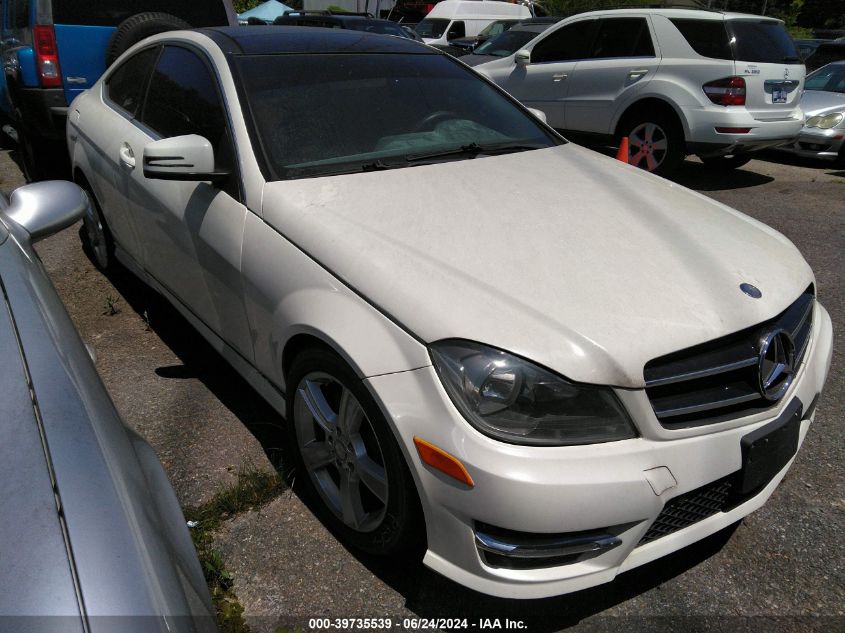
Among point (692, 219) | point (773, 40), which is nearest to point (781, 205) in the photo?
point (773, 40)

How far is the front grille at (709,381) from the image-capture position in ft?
6.20

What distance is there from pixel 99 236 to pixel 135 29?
2036mm

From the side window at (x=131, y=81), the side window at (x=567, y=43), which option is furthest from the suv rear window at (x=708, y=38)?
the side window at (x=131, y=81)

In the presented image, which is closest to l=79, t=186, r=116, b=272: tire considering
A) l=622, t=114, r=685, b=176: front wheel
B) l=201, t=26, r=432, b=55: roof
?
l=201, t=26, r=432, b=55: roof

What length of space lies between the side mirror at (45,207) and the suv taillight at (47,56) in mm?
4362

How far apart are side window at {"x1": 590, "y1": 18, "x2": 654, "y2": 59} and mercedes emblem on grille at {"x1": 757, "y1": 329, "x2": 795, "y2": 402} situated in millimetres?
6050

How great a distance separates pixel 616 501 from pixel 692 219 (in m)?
1.26

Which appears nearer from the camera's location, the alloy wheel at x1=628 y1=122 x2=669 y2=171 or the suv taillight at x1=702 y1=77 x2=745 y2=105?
the suv taillight at x1=702 y1=77 x2=745 y2=105

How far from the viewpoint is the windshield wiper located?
9.48 feet

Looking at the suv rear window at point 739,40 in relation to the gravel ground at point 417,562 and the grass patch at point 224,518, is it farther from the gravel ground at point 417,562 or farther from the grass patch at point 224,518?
the grass patch at point 224,518

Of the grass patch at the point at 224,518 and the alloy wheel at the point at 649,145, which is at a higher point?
the alloy wheel at the point at 649,145

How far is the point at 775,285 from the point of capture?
2227mm

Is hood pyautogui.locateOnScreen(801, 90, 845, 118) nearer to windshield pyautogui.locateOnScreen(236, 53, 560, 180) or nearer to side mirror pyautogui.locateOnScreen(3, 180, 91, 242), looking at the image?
windshield pyautogui.locateOnScreen(236, 53, 560, 180)

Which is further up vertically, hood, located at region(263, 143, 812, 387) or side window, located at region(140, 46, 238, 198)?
side window, located at region(140, 46, 238, 198)
